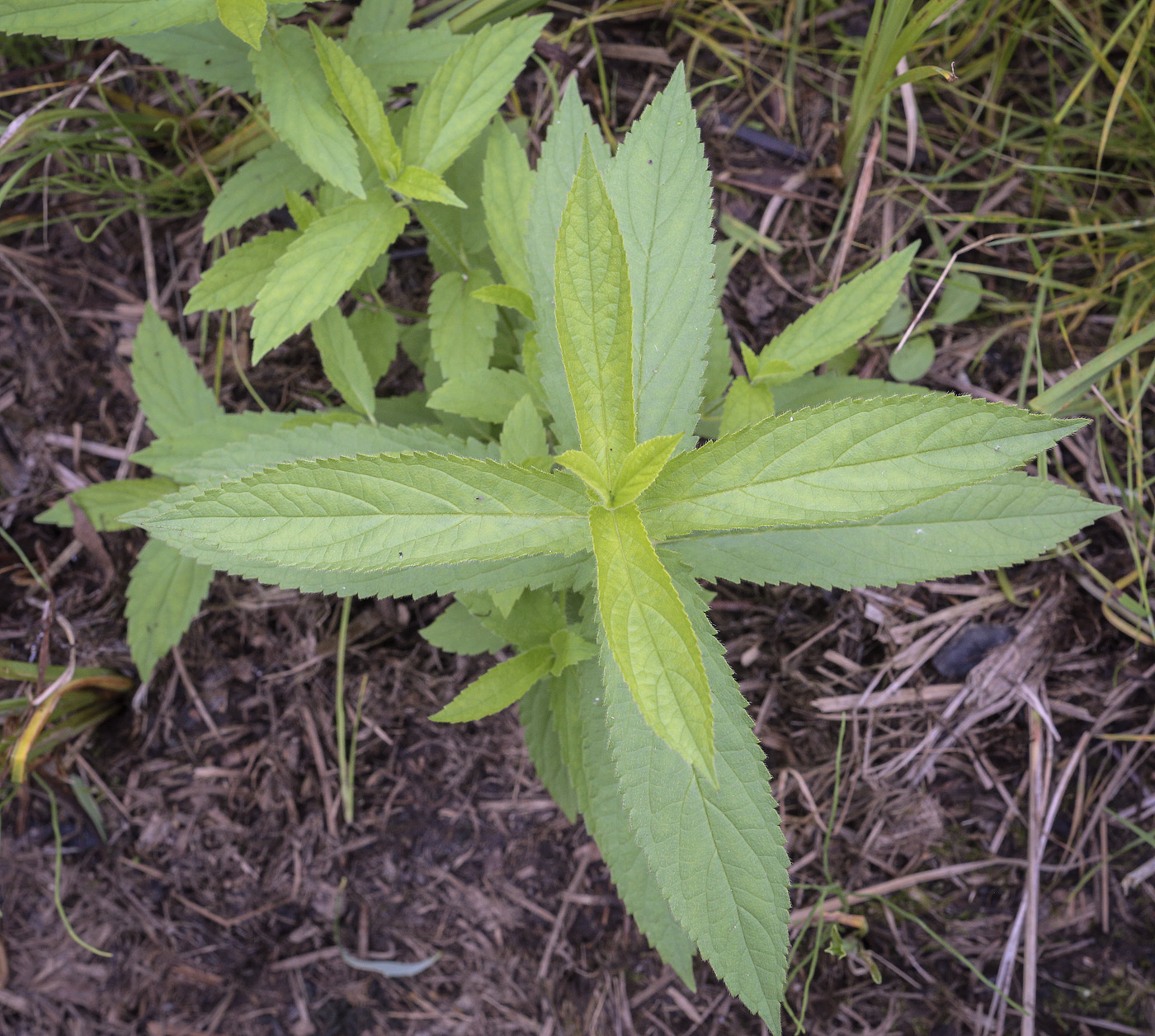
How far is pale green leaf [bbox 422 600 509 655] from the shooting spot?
87.0 inches

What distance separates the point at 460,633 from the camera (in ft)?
7.31

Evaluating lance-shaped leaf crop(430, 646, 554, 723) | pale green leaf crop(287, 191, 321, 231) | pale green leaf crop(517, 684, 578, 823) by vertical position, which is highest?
pale green leaf crop(287, 191, 321, 231)

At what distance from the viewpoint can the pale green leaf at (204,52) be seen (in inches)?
85.6

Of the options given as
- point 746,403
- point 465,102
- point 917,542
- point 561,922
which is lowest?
point 561,922

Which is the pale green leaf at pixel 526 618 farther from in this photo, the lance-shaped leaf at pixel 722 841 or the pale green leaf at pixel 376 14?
the pale green leaf at pixel 376 14

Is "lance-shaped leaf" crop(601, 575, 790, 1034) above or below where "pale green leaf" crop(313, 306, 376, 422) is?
below

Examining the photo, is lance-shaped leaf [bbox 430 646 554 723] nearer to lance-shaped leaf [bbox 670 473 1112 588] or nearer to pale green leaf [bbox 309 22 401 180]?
lance-shaped leaf [bbox 670 473 1112 588]

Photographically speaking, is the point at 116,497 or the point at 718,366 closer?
the point at 718,366

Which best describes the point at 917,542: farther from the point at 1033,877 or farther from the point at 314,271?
the point at 314,271

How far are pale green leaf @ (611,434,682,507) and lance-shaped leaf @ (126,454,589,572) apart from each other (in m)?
0.23

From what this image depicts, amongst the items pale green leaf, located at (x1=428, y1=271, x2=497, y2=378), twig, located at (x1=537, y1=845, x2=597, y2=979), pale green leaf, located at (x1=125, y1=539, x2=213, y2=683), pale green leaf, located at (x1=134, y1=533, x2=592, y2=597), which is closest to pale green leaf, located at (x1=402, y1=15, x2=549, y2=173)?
pale green leaf, located at (x1=428, y1=271, x2=497, y2=378)

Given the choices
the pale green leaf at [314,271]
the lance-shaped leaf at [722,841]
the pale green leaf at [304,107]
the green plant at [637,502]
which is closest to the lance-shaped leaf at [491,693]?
the green plant at [637,502]

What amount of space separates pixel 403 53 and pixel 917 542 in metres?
1.94

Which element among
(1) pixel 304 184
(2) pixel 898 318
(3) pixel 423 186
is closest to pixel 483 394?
(3) pixel 423 186
